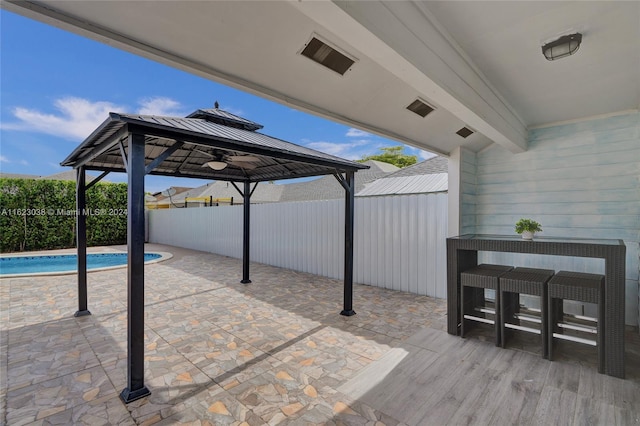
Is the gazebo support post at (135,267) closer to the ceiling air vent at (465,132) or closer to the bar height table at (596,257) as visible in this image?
the bar height table at (596,257)

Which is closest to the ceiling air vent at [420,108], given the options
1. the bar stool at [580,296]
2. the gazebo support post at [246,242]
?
the bar stool at [580,296]

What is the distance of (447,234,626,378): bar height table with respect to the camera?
2797 millimetres

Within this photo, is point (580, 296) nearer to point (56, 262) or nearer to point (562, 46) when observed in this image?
point (562, 46)

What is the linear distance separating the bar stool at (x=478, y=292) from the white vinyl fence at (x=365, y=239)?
1.28 meters

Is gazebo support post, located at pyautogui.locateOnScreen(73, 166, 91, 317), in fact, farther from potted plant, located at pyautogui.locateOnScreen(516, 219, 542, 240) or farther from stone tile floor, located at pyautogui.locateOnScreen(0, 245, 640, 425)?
potted plant, located at pyautogui.locateOnScreen(516, 219, 542, 240)

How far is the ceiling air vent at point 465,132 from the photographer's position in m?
4.42

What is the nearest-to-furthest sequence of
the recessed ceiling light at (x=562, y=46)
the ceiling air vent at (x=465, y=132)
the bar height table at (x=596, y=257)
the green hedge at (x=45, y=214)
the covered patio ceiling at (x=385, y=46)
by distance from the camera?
1. the covered patio ceiling at (x=385, y=46)
2. the recessed ceiling light at (x=562, y=46)
3. the bar height table at (x=596, y=257)
4. the ceiling air vent at (x=465, y=132)
5. the green hedge at (x=45, y=214)

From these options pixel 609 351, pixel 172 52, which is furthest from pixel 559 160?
pixel 172 52

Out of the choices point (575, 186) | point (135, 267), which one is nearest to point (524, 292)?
point (575, 186)

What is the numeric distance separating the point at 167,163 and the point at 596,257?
632 cm

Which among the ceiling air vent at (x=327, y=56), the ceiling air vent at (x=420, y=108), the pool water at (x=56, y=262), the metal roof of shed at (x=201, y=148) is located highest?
the ceiling air vent at (x=327, y=56)

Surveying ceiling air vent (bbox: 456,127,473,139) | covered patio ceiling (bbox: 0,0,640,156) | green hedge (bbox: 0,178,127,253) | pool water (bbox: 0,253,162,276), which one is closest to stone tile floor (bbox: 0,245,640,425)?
covered patio ceiling (bbox: 0,0,640,156)

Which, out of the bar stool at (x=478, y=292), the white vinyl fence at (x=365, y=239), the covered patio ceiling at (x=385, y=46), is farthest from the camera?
the white vinyl fence at (x=365, y=239)

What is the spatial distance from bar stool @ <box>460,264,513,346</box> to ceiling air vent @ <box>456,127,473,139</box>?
1996 mm
